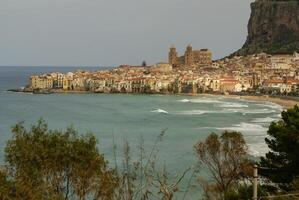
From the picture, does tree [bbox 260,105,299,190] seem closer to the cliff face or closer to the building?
the building

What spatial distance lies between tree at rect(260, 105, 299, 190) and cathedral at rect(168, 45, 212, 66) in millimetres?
109813

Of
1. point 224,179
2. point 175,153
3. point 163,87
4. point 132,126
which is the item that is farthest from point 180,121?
point 163,87

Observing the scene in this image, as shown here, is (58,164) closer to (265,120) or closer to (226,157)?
(226,157)

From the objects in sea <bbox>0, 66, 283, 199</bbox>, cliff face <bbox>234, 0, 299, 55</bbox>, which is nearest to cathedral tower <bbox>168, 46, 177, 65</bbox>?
cliff face <bbox>234, 0, 299, 55</bbox>

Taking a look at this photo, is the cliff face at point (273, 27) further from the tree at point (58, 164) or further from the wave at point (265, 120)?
the tree at point (58, 164)

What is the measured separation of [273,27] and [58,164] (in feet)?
339

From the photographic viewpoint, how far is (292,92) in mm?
65875

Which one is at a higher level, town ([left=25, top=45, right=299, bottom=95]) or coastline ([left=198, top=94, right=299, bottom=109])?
town ([left=25, top=45, right=299, bottom=95])

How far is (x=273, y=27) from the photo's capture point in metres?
107

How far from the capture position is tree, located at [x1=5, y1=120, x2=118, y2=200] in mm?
6449

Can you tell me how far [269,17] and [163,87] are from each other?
124ft

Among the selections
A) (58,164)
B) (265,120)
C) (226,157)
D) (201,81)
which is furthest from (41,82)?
(58,164)

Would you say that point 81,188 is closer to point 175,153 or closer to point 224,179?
point 224,179

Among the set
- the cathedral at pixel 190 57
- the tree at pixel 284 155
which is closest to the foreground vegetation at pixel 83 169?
the tree at pixel 284 155
